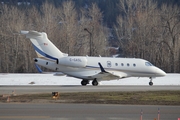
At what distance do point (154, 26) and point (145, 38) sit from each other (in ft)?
8.50

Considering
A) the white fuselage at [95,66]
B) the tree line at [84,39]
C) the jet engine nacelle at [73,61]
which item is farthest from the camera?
the tree line at [84,39]

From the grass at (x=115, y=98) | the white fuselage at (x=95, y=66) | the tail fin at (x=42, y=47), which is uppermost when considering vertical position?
the tail fin at (x=42, y=47)

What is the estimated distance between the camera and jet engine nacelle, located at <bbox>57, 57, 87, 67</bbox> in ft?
115

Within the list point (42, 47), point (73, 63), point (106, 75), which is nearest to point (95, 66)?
point (106, 75)

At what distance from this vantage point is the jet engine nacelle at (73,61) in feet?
115

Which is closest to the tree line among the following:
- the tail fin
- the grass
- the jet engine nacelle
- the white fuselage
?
the white fuselage

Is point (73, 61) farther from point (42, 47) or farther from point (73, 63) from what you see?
point (42, 47)

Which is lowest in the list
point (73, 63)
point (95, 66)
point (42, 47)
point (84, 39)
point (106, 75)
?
point (106, 75)

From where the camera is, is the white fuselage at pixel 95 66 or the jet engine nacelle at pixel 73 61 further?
the white fuselage at pixel 95 66

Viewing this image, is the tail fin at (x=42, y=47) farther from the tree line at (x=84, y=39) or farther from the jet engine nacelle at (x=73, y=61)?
the tree line at (x=84, y=39)

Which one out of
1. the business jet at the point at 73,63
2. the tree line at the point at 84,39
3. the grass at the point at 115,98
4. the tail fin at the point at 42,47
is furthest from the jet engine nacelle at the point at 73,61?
the tree line at the point at 84,39

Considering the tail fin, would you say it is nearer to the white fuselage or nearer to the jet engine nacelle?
the white fuselage

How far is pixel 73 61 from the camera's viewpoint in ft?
116

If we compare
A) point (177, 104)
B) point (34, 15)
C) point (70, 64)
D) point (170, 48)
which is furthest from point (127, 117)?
point (34, 15)
